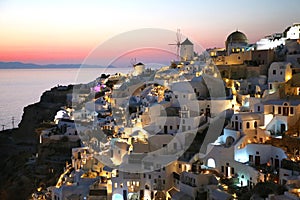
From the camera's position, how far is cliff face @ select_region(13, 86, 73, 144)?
46406 mm

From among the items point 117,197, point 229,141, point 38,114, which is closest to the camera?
point 229,141

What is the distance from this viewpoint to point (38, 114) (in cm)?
4869

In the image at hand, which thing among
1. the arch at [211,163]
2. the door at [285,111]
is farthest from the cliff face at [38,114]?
the door at [285,111]

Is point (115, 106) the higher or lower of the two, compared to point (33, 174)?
higher

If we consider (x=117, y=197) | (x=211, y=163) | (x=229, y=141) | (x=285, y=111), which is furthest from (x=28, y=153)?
(x=285, y=111)

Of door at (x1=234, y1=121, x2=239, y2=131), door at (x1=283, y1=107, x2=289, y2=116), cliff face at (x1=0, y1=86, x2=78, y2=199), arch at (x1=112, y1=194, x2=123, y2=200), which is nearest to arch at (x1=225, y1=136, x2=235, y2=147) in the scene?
door at (x1=234, y1=121, x2=239, y2=131)

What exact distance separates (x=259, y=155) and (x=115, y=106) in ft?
51.1

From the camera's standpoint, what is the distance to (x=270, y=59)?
24.8 metres

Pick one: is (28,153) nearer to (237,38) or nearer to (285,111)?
(237,38)

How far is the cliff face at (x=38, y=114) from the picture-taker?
46.4 m

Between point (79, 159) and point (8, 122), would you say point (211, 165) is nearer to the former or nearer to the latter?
point (79, 159)

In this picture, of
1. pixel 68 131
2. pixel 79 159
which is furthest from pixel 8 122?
pixel 79 159

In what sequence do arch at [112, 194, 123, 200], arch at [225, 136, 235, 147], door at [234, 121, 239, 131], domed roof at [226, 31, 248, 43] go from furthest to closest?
domed roof at [226, 31, 248, 43]
arch at [112, 194, 123, 200]
door at [234, 121, 239, 131]
arch at [225, 136, 235, 147]

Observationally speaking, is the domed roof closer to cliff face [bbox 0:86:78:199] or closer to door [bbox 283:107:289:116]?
cliff face [bbox 0:86:78:199]
